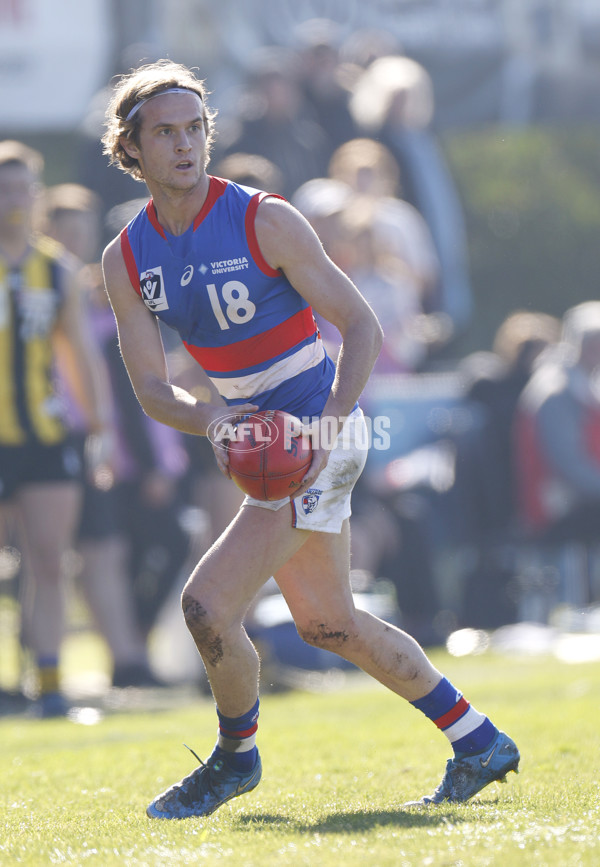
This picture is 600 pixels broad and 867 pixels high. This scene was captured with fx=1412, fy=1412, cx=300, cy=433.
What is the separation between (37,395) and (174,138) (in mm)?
3997

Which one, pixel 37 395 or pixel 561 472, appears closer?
pixel 37 395

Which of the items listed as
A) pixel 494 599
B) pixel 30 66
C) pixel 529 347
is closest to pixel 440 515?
pixel 494 599

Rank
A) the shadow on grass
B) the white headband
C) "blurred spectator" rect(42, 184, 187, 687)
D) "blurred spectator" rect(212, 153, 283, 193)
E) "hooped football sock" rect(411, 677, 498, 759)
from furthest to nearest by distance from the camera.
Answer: "blurred spectator" rect(42, 184, 187, 687), "blurred spectator" rect(212, 153, 283, 193), "hooped football sock" rect(411, 677, 498, 759), the white headband, the shadow on grass

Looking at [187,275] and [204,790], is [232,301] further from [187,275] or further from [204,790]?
[204,790]

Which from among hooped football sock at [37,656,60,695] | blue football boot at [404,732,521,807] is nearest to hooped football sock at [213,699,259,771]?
blue football boot at [404,732,521,807]

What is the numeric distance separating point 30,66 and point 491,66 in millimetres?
4999

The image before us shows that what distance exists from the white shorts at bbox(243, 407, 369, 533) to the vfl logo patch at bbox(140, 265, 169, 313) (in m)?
0.72

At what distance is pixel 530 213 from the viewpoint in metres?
17.2

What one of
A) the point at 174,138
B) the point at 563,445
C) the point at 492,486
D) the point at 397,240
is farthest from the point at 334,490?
the point at 397,240

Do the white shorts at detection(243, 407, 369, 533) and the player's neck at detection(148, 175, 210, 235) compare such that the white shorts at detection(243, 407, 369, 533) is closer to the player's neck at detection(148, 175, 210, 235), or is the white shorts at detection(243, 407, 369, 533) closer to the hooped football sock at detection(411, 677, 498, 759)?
the hooped football sock at detection(411, 677, 498, 759)

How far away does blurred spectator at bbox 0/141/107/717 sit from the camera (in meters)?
8.29

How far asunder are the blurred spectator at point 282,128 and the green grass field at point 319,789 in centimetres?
539

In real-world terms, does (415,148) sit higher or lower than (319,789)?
higher

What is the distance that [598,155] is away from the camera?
1605 cm
